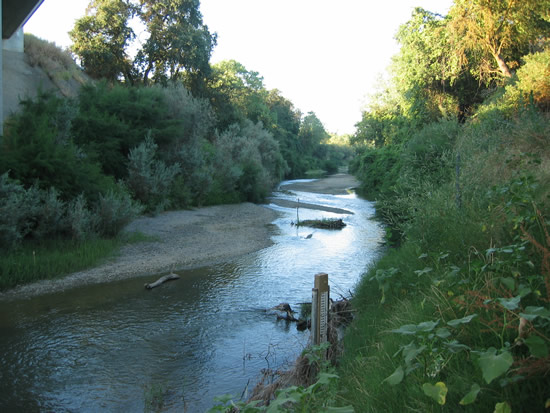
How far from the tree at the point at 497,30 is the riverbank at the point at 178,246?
11878mm

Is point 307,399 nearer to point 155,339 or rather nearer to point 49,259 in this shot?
point 155,339

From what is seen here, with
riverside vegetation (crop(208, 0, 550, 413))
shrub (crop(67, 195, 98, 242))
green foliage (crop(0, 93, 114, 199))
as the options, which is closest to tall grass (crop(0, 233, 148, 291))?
shrub (crop(67, 195, 98, 242))

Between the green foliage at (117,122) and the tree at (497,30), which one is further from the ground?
the tree at (497,30)

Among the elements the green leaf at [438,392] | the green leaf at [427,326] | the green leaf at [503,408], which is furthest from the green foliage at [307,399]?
the green leaf at [503,408]

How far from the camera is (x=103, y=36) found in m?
35.4

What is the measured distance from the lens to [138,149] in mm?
20281

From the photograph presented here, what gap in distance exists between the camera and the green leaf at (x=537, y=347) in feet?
8.33

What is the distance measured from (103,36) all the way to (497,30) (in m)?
29.0

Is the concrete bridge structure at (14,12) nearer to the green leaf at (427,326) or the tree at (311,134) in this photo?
the green leaf at (427,326)

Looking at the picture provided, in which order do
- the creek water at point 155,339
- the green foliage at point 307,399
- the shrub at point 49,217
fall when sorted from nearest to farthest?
the green foliage at point 307,399, the creek water at point 155,339, the shrub at point 49,217

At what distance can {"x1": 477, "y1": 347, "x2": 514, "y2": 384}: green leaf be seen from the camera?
7.72ft

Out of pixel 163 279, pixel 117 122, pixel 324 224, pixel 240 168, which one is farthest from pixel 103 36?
pixel 163 279

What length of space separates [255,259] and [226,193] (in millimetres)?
15265

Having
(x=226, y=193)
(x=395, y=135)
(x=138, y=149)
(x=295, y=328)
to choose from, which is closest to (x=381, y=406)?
(x=295, y=328)
